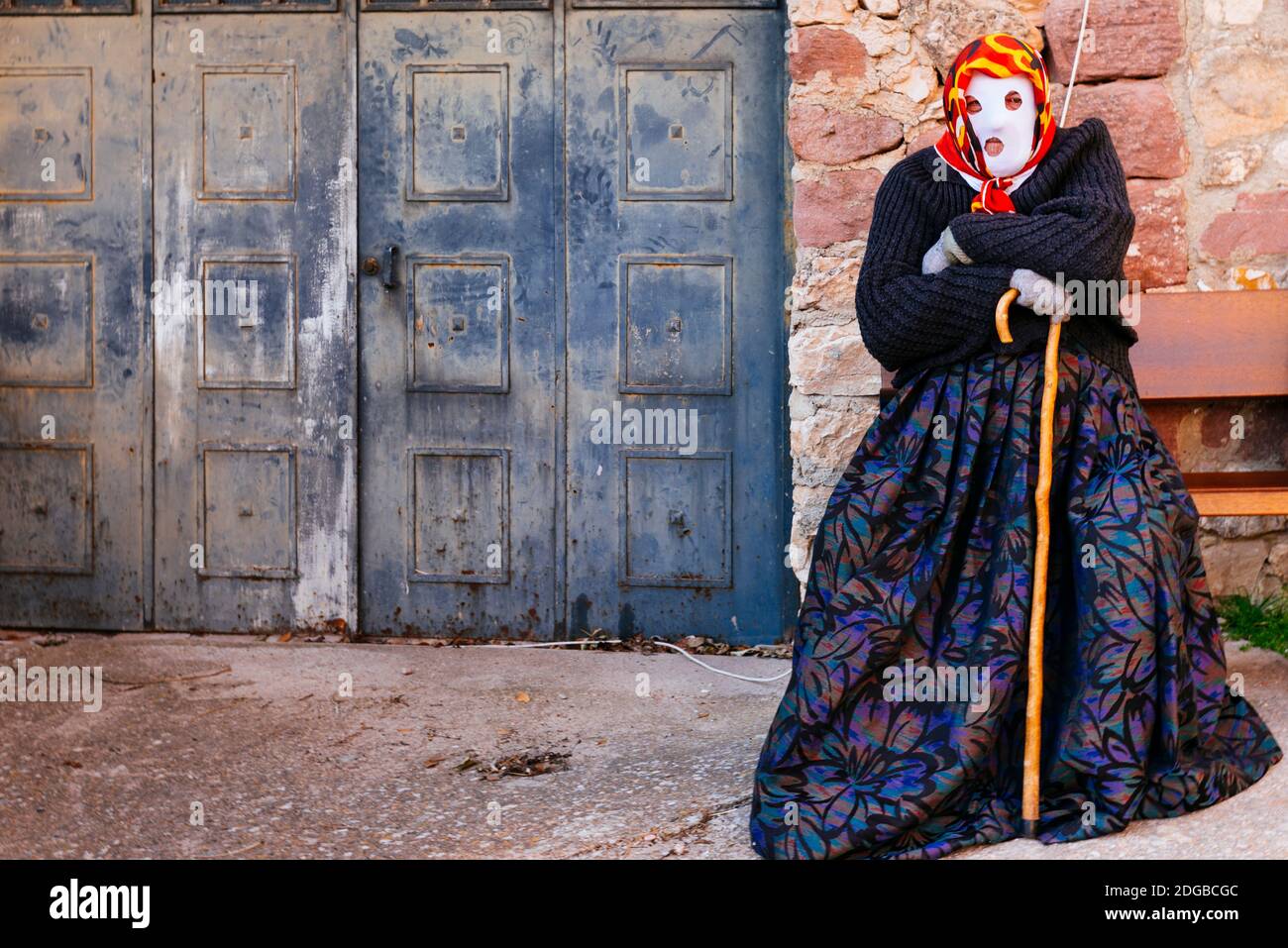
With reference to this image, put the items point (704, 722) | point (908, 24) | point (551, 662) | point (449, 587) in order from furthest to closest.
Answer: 1. point (449, 587)
2. point (551, 662)
3. point (908, 24)
4. point (704, 722)

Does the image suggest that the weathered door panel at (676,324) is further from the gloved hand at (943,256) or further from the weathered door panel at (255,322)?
the gloved hand at (943,256)

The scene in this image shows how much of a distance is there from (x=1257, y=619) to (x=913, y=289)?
170 cm

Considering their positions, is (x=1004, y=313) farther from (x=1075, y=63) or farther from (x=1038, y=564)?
(x=1075, y=63)

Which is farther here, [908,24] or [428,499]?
[428,499]

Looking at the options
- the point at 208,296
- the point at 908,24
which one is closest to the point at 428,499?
the point at 208,296

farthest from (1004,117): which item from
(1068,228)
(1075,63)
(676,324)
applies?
(676,324)

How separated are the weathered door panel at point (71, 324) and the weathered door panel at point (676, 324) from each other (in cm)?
152

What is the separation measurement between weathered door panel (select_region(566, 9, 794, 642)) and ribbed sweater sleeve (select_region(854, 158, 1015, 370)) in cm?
121

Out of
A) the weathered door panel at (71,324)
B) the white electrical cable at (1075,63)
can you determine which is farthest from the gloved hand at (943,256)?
the weathered door panel at (71,324)

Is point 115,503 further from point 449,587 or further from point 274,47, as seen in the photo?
point 274,47

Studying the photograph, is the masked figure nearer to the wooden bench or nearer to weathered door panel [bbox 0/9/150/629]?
the wooden bench
